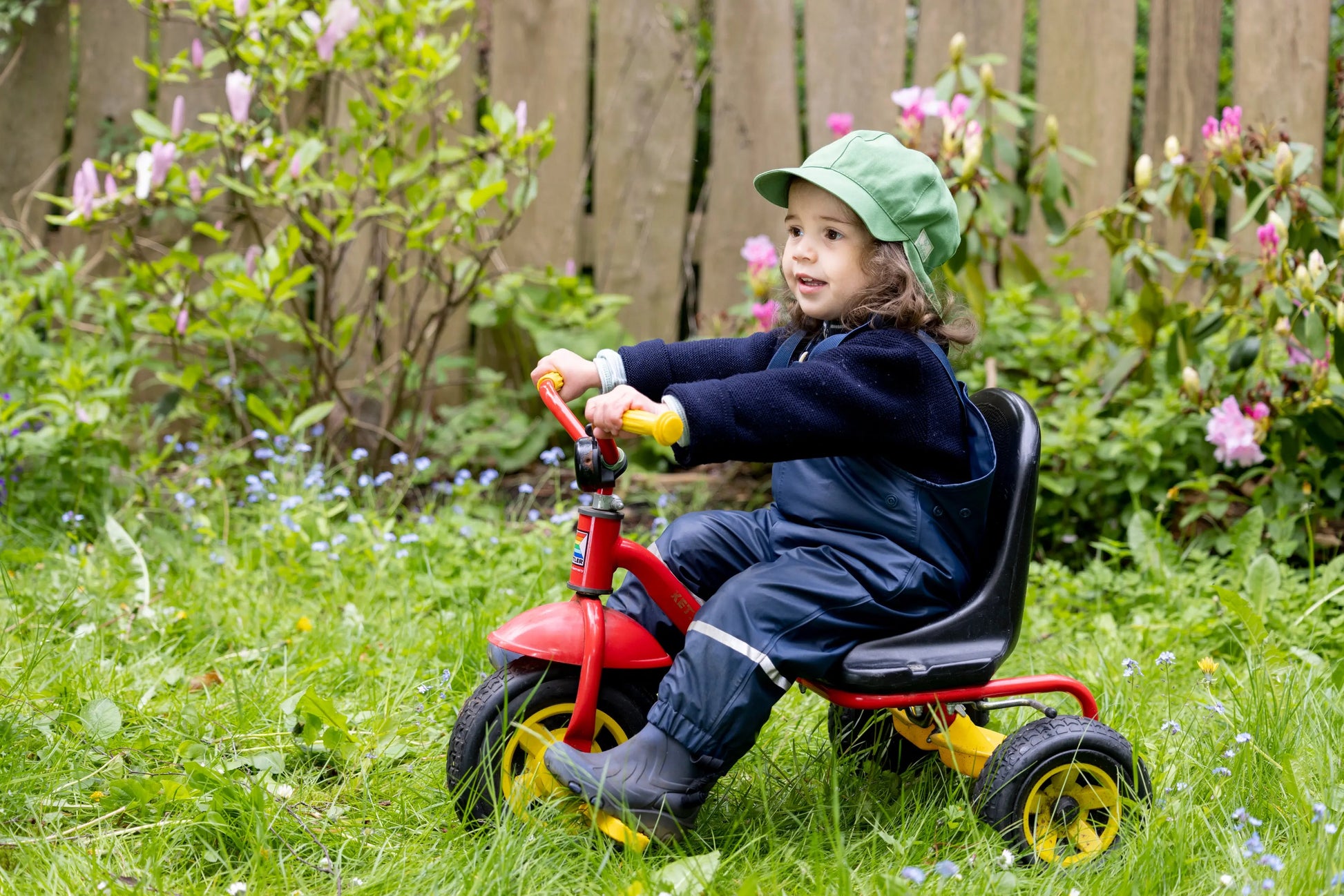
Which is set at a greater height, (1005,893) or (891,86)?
(891,86)

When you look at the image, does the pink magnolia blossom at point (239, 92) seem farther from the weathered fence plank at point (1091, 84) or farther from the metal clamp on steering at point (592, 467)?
the weathered fence plank at point (1091, 84)

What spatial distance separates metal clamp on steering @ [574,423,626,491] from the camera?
1823 millimetres

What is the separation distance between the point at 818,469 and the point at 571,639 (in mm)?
485

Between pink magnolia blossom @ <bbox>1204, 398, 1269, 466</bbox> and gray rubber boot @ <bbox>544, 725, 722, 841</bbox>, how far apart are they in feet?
5.95

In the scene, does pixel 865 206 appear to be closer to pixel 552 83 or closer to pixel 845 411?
pixel 845 411

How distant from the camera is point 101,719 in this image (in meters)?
2.11

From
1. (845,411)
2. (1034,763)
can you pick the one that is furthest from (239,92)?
(1034,763)

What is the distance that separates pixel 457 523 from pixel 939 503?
1.70 meters

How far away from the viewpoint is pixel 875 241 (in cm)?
197

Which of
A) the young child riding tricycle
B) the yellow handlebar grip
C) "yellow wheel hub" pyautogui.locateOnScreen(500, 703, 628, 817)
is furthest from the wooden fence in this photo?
the yellow handlebar grip

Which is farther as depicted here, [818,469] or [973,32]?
[973,32]

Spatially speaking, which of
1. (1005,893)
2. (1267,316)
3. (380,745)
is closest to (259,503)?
(380,745)

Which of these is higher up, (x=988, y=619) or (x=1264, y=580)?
(x=988, y=619)

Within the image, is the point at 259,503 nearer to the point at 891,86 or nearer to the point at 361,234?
the point at 361,234
